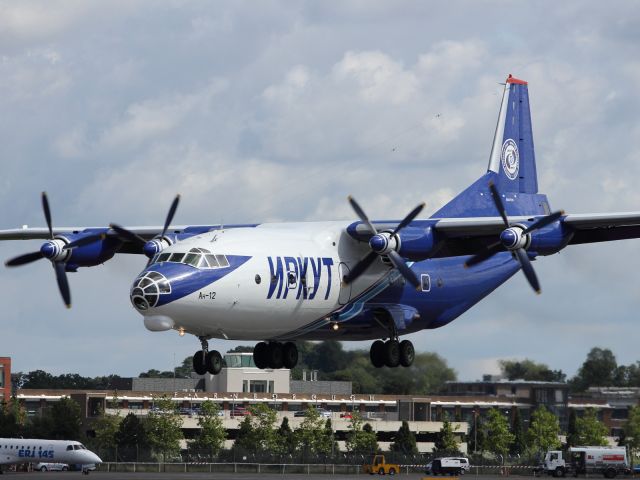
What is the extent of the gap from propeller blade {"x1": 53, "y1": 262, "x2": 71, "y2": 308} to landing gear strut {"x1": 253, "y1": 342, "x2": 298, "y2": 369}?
7.61 m

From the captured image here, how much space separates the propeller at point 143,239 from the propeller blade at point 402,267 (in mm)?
8714

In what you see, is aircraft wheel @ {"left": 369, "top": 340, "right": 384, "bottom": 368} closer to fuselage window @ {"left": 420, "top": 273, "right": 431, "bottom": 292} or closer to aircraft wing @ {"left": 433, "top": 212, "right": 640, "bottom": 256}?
fuselage window @ {"left": 420, "top": 273, "right": 431, "bottom": 292}

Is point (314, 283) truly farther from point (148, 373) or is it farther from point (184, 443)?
point (148, 373)

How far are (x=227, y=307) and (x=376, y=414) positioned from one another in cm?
8632

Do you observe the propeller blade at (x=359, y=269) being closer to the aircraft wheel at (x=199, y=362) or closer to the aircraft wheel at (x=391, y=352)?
the aircraft wheel at (x=391, y=352)

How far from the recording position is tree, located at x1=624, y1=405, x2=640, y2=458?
12938 cm

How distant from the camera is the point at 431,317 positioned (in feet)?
172

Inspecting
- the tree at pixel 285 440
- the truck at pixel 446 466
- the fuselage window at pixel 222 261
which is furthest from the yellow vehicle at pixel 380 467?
the fuselage window at pixel 222 261

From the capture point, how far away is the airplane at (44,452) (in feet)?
316

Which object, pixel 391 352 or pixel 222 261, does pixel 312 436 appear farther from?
pixel 222 261

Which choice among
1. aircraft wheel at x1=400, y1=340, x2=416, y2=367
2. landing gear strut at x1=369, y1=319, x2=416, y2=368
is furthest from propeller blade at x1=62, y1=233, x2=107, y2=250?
aircraft wheel at x1=400, y1=340, x2=416, y2=367

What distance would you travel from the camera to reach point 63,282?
49.9m

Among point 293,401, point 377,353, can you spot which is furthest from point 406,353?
point 293,401

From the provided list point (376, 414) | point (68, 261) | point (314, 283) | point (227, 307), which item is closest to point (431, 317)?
point (314, 283)
